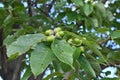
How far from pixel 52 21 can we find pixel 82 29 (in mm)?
243

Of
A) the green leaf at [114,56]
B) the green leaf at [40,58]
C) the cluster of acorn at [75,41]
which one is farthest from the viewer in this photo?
the green leaf at [114,56]

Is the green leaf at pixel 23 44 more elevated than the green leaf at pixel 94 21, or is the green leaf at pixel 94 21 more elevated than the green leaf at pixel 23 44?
the green leaf at pixel 23 44

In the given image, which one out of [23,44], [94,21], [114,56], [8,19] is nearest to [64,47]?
[23,44]

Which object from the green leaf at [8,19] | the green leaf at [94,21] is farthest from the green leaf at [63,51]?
the green leaf at [8,19]

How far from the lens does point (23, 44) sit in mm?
1182

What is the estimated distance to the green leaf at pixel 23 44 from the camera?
3.80ft

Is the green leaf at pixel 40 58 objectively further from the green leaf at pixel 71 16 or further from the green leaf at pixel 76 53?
the green leaf at pixel 71 16

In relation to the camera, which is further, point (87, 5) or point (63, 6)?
point (63, 6)

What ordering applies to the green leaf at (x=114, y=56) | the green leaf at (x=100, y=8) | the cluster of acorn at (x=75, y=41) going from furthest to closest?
the green leaf at (x=100, y=8), the green leaf at (x=114, y=56), the cluster of acorn at (x=75, y=41)

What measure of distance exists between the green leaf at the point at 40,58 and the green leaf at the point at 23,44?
0.03 meters

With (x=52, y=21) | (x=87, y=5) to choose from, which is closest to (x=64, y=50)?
(x=87, y=5)

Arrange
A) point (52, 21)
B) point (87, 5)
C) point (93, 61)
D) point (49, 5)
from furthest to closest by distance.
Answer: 1. point (49, 5)
2. point (52, 21)
3. point (87, 5)
4. point (93, 61)

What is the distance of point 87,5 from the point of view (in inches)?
73.0

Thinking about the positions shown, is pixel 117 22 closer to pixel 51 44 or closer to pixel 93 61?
pixel 93 61
